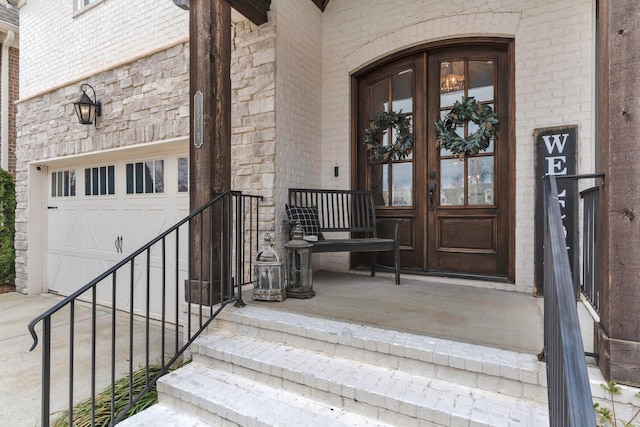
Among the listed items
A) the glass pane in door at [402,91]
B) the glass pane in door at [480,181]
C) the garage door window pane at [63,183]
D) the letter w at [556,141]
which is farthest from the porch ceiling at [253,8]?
the garage door window pane at [63,183]

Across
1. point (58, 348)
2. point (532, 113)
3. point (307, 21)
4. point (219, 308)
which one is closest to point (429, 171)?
point (532, 113)

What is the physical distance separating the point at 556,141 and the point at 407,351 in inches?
88.4

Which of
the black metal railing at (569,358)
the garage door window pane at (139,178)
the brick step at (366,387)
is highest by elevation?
the garage door window pane at (139,178)

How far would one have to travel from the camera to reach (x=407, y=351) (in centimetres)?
177

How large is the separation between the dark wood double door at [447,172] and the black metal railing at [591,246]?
97 centimetres

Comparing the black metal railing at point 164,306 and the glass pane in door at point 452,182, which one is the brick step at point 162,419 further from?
the glass pane in door at point 452,182

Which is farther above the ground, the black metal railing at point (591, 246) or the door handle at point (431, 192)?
the door handle at point (431, 192)

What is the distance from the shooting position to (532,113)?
117 inches

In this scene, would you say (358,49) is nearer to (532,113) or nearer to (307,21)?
(307,21)

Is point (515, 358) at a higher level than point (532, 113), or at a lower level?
lower

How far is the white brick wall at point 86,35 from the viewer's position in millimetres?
4367

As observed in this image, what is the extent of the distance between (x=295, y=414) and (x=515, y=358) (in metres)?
1.07

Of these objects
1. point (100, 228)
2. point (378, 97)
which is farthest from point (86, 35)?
point (378, 97)

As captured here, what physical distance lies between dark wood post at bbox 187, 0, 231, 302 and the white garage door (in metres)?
1.64
